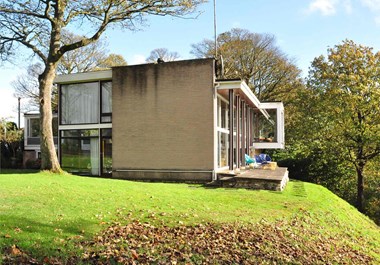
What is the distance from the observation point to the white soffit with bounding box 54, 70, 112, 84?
19359 millimetres

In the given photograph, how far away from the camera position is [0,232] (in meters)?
6.16

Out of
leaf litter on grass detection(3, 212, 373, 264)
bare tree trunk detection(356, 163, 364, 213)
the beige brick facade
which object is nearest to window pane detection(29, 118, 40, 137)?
the beige brick facade

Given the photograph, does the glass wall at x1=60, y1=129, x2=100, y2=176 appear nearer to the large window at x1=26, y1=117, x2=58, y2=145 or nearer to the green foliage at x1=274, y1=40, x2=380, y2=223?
the large window at x1=26, y1=117, x2=58, y2=145

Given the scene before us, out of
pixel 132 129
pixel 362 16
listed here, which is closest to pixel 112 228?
pixel 132 129

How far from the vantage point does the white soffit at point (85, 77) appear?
19359 mm

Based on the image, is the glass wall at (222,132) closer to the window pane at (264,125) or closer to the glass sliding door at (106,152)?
the glass sliding door at (106,152)

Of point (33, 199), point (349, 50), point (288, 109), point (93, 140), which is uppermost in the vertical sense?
point (349, 50)

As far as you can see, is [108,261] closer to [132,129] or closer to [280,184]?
[280,184]

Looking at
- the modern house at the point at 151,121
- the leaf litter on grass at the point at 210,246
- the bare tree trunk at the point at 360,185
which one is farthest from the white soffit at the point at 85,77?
the bare tree trunk at the point at 360,185

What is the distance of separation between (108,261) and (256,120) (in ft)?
84.2

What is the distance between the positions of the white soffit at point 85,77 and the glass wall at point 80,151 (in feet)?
8.86

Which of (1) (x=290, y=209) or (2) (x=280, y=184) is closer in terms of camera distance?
(1) (x=290, y=209)

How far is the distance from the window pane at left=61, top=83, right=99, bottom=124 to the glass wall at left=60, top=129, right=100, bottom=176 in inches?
27.2

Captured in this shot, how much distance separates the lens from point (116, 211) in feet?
28.4
